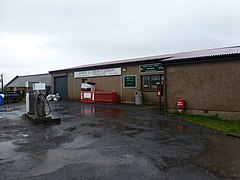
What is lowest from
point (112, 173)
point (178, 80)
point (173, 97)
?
point (112, 173)

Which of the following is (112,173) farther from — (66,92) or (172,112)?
(66,92)

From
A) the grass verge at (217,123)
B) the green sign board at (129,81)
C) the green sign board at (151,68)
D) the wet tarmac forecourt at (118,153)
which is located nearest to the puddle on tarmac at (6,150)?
the wet tarmac forecourt at (118,153)

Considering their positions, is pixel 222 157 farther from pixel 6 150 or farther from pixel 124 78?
pixel 124 78

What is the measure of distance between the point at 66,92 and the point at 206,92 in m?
18.5

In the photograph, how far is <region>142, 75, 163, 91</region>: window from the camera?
17969 mm

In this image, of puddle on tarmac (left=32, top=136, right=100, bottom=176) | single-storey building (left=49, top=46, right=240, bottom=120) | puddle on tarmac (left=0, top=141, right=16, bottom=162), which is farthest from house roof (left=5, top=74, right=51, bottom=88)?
puddle on tarmac (left=32, top=136, right=100, bottom=176)

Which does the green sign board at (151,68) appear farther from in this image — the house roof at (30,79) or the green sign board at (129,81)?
the house roof at (30,79)

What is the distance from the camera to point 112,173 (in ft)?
14.9

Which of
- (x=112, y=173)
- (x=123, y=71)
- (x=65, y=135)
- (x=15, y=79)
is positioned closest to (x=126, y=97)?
(x=123, y=71)

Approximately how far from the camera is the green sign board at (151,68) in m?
17.6

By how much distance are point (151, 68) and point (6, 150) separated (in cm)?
1365

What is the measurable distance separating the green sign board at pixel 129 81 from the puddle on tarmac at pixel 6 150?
13427mm

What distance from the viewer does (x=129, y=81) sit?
1981 cm

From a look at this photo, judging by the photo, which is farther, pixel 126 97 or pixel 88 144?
pixel 126 97
